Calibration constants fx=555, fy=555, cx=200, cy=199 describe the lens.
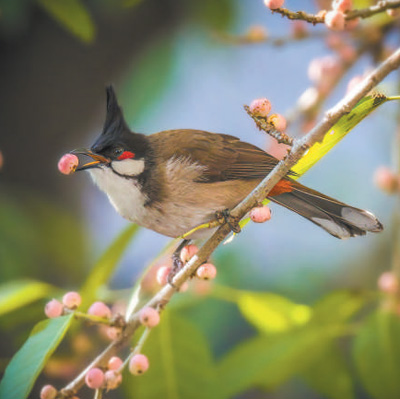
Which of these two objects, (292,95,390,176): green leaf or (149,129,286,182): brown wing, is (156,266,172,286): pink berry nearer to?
(149,129,286,182): brown wing

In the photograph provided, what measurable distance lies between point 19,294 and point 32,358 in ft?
1.57

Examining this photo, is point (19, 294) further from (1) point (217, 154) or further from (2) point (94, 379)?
(1) point (217, 154)

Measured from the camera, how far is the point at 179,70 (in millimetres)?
3027

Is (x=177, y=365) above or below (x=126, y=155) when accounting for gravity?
below

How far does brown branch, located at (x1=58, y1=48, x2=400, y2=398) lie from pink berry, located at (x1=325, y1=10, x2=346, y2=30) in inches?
6.6

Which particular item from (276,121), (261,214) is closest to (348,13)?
(276,121)

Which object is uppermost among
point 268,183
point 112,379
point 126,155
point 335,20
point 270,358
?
point 335,20

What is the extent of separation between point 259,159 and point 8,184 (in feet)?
6.13

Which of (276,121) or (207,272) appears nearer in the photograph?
(276,121)

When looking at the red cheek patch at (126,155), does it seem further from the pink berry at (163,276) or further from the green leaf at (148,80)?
the green leaf at (148,80)

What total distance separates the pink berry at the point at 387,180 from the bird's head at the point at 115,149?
98 centimetres

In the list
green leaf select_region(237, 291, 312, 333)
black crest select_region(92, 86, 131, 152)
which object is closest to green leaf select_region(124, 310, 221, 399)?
green leaf select_region(237, 291, 312, 333)

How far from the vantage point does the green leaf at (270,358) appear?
1865 mm

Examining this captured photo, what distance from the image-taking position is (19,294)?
177 cm
